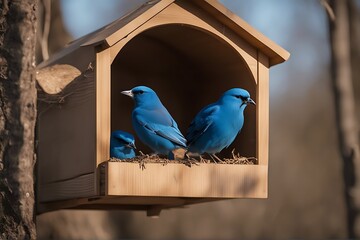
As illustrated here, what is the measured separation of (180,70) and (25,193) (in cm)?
179

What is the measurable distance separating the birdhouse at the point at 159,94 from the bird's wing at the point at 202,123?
0.90 feet

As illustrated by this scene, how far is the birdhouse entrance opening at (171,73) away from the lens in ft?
19.3

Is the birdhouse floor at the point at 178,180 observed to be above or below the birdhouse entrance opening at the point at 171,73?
below

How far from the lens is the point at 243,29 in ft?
17.2

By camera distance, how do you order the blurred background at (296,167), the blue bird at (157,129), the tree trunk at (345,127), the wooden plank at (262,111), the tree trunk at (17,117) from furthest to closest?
the blurred background at (296,167) → the tree trunk at (345,127) → the wooden plank at (262,111) → the blue bird at (157,129) → the tree trunk at (17,117)

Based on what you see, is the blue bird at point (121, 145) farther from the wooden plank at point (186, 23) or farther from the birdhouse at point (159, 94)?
the wooden plank at point (186, 23)

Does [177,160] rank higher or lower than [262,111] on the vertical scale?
lower

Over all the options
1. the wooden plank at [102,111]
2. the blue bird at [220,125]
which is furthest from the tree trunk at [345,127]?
the wooden plank at [102,111]

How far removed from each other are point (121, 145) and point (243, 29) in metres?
0.99

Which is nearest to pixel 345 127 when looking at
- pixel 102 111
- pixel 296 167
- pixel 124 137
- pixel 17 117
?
pixel 124 137

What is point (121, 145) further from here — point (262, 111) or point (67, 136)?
point (262, 111)

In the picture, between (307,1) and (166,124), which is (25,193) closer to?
(166,124)

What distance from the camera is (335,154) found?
60.6ft

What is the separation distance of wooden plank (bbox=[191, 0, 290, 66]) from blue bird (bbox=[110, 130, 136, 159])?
891 millimetres
